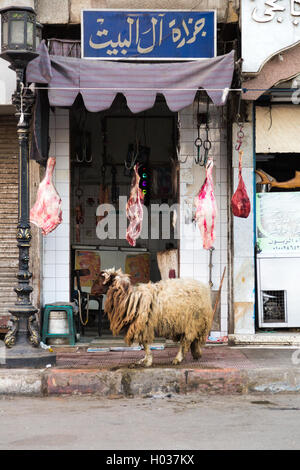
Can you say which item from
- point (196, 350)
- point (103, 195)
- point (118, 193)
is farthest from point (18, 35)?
point (118, 193)

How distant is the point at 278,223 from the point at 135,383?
406 cm

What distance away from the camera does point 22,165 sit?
1016cm

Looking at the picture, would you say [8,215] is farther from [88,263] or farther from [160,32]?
[160,32]

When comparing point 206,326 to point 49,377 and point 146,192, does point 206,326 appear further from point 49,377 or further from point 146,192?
point 146,192

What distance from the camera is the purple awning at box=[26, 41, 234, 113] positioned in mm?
10961

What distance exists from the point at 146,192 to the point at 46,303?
3.25m

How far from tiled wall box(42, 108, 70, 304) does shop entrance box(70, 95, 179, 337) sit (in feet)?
4.29

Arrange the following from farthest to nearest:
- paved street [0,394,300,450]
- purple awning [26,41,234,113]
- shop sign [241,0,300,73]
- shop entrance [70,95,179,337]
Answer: shop entrance [70,95,179,337], shop sign [241,0,300,73], purple awning [26,41,234,113], paved street [0,394,300,450]

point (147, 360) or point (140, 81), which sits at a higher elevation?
point (140, 81)

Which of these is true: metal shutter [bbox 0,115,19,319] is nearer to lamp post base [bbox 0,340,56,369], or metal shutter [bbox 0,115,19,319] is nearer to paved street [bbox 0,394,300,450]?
lamp post base [bbox 0,340,56,369]

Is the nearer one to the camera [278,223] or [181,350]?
[181,350]

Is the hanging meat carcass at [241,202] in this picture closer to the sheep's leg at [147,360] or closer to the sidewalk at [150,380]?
the sidewalk at [150,380]

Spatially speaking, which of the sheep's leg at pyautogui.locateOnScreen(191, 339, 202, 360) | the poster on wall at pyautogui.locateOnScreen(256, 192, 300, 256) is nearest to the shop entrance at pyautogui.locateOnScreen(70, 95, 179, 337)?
the poster on wall at pyautogui.locateOnScreen(256, 192, 300, 256)

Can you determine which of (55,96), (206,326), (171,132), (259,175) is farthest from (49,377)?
(171,132)
